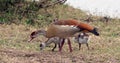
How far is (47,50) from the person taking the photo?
893 centimetres

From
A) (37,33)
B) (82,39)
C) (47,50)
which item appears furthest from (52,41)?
(82,39)

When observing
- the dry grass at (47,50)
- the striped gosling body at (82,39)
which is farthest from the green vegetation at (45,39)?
the striped gosling body at (82,39)

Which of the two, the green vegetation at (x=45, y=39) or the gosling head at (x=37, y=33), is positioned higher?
the gosling head at (x=37, y=33)

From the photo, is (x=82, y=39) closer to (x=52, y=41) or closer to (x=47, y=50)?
(x=52, y=41)

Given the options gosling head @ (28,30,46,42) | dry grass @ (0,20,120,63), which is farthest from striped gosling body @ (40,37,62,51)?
gosling head @ (28,30,46,42)

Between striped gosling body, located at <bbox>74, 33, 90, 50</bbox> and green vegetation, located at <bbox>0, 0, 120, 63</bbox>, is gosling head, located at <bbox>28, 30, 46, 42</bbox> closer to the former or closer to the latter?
green vegetation, located at <bbox>0, 0, 120, 63</bbox>

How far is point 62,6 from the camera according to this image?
1387 centimetres

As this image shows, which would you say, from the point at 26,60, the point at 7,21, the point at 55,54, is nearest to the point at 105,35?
the point at 7,21

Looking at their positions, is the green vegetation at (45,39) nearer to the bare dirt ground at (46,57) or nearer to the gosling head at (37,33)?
the bare dirt ground at (46,57)

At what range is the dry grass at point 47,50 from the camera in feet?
25.6

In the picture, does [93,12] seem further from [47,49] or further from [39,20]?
[47,49]

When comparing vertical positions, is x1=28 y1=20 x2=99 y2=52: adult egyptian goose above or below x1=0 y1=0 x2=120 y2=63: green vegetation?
above

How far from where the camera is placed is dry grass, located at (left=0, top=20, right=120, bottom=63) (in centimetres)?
780

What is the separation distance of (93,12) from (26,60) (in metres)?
6.25
